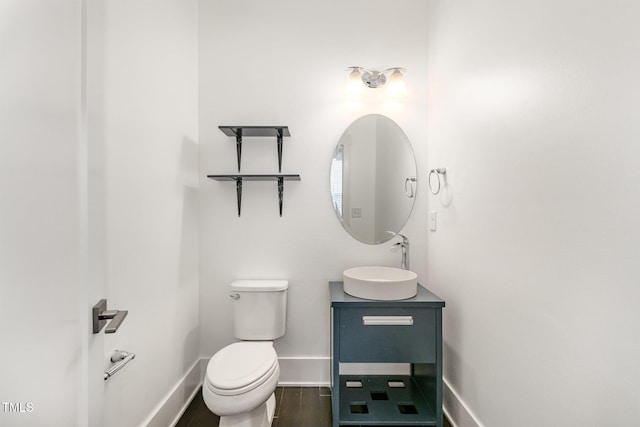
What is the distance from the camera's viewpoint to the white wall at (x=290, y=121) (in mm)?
2064

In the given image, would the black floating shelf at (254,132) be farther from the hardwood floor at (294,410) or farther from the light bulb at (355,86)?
the hardwood floor at (294,410)

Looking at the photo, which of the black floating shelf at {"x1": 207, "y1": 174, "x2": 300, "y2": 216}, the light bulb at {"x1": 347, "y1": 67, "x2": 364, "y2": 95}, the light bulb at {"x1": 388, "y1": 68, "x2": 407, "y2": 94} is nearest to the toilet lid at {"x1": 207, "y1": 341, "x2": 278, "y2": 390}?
the black floating shelf at {"x1": 207, "y1": 174, "x2": 300, "y2": 216}

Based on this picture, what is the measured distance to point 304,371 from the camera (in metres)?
2.05

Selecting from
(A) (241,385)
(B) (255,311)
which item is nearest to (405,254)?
(B) (255,311)

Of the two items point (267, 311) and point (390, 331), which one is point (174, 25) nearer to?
point (267, 311)

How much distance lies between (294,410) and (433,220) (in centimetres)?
152

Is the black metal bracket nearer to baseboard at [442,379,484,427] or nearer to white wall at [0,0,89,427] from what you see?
white wall at [0,0,89,427]

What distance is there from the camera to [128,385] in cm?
127

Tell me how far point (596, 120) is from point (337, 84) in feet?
5.14

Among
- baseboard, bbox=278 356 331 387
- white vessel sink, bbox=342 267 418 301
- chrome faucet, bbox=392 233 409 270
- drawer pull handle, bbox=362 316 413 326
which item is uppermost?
chrome faucet, bbox=392 233 409 270

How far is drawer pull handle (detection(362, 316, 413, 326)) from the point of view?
157 centimetres

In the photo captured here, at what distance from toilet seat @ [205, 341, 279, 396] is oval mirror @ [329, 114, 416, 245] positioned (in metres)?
0.99

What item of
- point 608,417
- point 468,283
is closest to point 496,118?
point 468,283

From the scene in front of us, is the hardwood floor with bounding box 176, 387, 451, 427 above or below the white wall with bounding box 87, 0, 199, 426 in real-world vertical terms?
below
